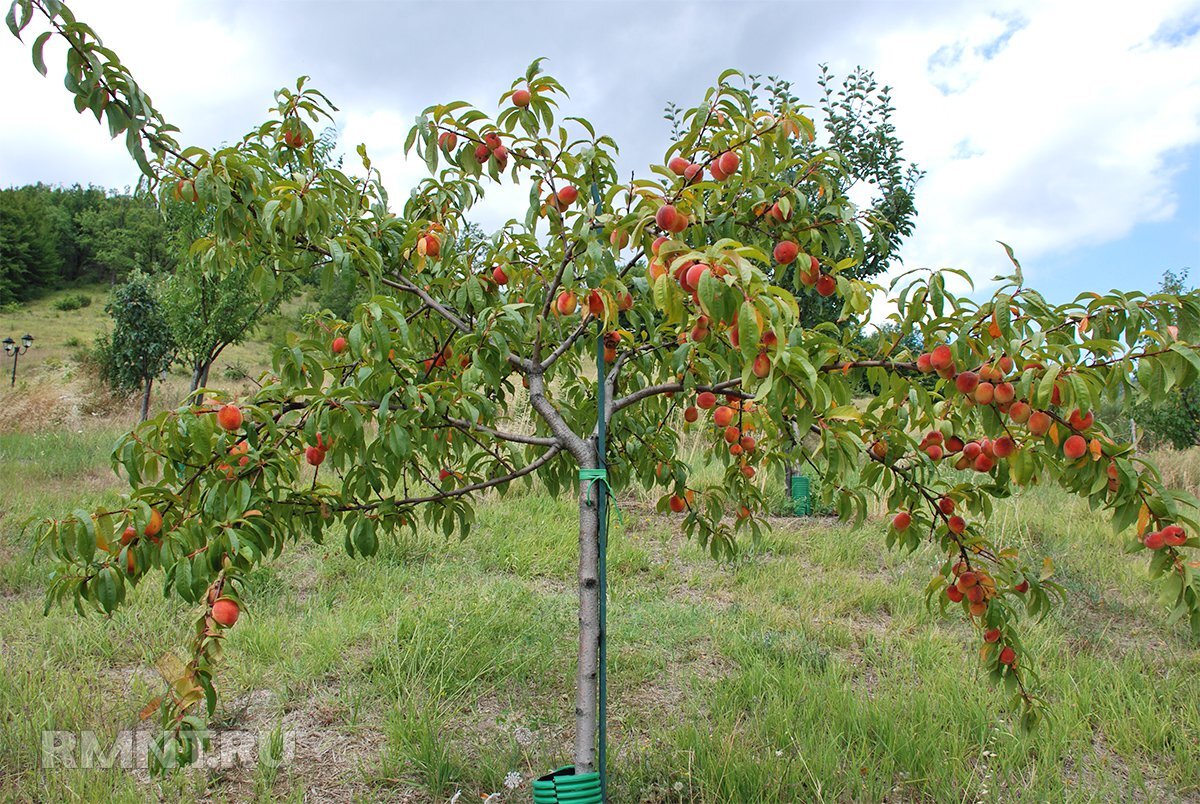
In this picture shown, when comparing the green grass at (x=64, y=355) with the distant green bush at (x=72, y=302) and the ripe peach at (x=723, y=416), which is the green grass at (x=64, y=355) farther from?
the ripe peach at (x=723, y=416)

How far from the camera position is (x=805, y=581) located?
396 centimetres

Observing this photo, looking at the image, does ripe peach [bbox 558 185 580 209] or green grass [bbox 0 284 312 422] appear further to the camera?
green grass [bbox 0 284 312 422]

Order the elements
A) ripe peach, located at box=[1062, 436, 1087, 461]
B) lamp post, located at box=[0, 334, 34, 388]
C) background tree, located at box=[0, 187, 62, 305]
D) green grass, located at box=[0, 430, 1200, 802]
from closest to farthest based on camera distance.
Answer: ripe peach, located at box=[1062, 436, 1087, 461], green grass, located at box=[0, 430, 1200, 802], lamp post, located at box=[0, 334, 34, 388], background tree, located at box=[0, 187, 62, 305]

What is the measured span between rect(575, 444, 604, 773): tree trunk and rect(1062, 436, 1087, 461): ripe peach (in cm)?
88

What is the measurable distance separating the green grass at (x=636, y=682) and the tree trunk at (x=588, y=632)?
0.55 m

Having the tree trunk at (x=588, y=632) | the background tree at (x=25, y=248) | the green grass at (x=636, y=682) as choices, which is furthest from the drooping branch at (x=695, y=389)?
the background tree at (x=25, y=248)

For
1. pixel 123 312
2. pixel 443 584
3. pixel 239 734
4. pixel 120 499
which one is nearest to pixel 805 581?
pixel 443 584

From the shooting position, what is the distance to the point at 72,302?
109ft

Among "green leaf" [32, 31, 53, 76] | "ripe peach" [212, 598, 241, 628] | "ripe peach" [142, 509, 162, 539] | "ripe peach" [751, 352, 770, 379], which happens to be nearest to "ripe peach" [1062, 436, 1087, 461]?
"ripe peach" [751, 352, 770, 379]

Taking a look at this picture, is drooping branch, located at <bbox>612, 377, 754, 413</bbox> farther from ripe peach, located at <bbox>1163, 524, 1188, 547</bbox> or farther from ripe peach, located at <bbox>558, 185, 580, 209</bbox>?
ripe peach, located at <bbox>1163, 524, 1188, 547</bbox>

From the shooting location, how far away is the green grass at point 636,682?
81.9 inches

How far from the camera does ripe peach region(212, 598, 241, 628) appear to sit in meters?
1.25

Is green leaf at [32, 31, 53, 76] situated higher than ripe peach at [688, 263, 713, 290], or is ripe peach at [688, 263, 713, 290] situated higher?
green leaf at [32, 31, 53, 76]

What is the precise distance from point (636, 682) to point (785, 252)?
1985 mm
